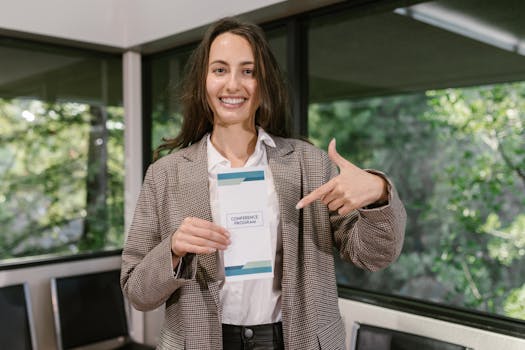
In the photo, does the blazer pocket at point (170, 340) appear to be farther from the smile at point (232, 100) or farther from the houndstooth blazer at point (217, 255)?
the smile at point (232, 100)

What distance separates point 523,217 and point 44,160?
2.88m

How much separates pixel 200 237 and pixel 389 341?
1104 mm

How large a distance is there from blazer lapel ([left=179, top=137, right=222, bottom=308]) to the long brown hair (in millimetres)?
134

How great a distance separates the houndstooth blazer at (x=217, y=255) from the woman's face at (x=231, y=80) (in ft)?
0.41

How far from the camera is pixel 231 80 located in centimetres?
127

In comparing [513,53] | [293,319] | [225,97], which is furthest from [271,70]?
[513,53]

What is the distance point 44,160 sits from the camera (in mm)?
3076

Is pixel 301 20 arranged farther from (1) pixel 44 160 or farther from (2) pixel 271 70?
(1) pixel 44 160

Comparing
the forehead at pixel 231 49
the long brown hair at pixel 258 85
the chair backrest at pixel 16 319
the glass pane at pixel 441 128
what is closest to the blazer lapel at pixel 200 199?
the long brown hair at pixel 258 85

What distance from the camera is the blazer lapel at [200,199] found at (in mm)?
1234

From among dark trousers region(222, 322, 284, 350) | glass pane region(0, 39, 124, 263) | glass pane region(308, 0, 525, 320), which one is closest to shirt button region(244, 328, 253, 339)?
dark trousers region(222, 322, 284, 350)

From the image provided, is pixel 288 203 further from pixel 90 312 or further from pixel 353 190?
pixel 90 312

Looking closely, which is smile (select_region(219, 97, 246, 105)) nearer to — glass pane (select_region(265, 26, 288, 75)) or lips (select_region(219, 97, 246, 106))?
lips (select_region(219, 97, 246, 106))

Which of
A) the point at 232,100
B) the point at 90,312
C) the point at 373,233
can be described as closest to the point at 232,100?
the point at 232,100
